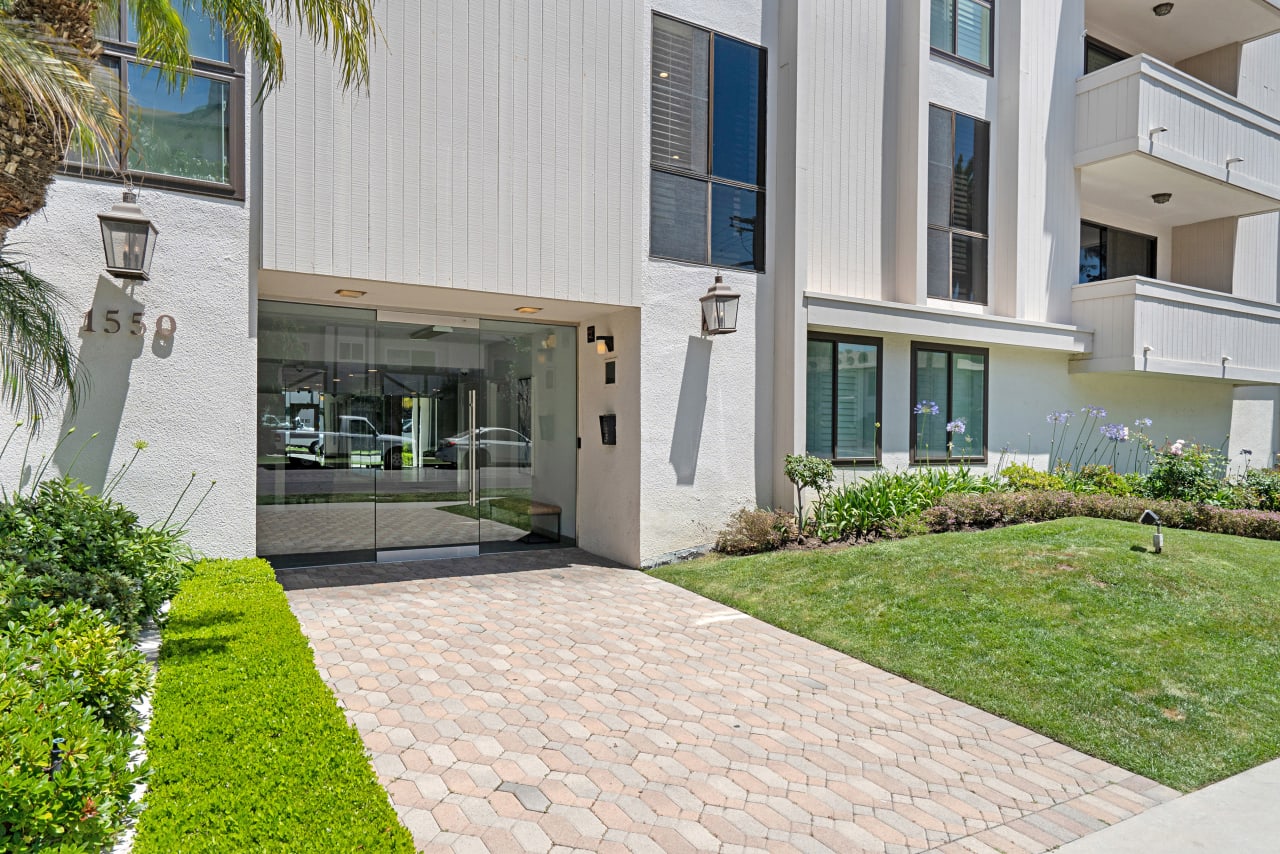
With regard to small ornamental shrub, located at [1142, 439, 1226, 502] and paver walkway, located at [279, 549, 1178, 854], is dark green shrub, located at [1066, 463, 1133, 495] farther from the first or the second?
paver walkway, located at [279, 549, 1178, 854]

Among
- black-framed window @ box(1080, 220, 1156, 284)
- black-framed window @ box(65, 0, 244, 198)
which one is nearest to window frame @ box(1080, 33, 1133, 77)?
black-framed window @ box(1080, 220, 1156, 284)

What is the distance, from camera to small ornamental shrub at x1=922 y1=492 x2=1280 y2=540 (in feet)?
31.5

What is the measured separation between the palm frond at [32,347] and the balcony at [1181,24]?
54.4 feet

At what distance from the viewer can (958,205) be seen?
1202cm

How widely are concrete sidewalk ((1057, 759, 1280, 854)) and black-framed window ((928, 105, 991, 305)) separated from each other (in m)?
8.89

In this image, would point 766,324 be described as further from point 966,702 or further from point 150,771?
point 150,771

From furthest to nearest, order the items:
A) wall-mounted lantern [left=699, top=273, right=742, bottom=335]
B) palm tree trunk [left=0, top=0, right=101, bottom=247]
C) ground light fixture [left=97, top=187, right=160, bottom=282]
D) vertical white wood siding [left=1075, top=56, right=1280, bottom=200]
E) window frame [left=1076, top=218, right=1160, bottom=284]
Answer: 1. window frame [left=1076, top=218, right=1160, bottom=284]
2. vertical white wood siding [left=1075, top=56, right=1280, bottom=200]
3. wall-mounted lantern [left=699, top=273, right=742, bottom=335]
4. ground light fixture [left=97, top=187, right=160, bottom=282]
5. palm tree trunk [left=0, top=0, right=101, bottom=247]

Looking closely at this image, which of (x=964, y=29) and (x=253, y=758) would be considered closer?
(x=253, y=758)

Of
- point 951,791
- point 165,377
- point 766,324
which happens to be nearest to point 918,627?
point 951,791

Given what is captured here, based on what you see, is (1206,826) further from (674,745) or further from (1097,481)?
(1097,481)

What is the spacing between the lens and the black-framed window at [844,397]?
10.6 metres

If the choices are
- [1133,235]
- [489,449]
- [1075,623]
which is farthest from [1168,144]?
[489,449]

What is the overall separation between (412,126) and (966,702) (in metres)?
7.14

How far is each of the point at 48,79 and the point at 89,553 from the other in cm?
302
